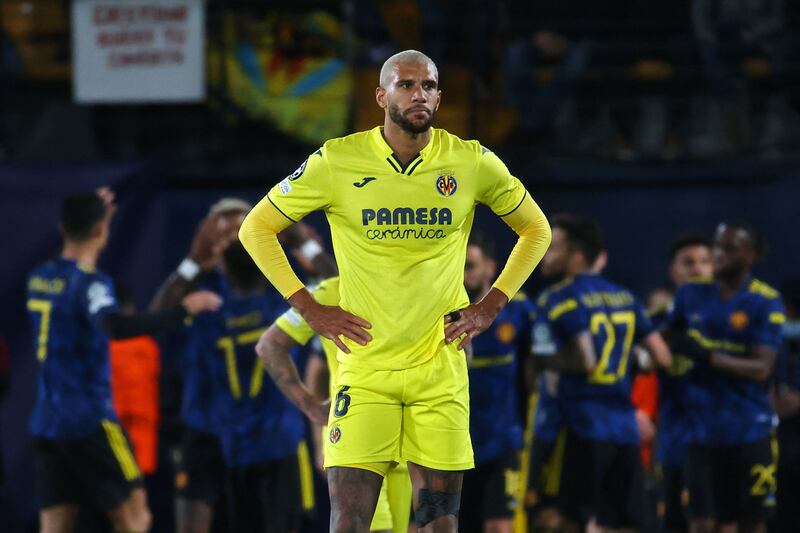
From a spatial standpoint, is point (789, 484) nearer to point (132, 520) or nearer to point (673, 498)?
point (673, 498)

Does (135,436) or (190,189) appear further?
(190,189)

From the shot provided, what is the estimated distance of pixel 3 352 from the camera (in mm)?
7523


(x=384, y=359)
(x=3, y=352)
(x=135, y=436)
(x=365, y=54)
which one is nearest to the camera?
(x=384, y=359)

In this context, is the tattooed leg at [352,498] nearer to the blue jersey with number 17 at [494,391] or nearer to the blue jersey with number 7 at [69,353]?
the blue jersey with number 17 at [494,391]

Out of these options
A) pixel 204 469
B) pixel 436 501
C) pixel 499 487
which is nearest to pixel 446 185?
pixel 436 501

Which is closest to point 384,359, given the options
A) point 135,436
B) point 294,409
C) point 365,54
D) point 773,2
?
point 294,409

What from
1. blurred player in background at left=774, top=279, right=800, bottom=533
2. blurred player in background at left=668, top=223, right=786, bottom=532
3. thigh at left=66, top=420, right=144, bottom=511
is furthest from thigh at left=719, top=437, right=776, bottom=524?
thigh at left=66, top=420, right=144, bottom=511

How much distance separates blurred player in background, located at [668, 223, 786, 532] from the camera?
8000mm

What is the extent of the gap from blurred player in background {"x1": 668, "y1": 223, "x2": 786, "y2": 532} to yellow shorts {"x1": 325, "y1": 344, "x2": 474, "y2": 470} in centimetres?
303

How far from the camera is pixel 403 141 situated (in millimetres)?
5246

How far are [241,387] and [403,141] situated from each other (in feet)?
9.23

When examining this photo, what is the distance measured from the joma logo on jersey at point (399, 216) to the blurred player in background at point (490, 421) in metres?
2.36

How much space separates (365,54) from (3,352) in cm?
429

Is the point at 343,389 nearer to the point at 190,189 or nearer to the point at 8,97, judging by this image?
the point at 190,189
